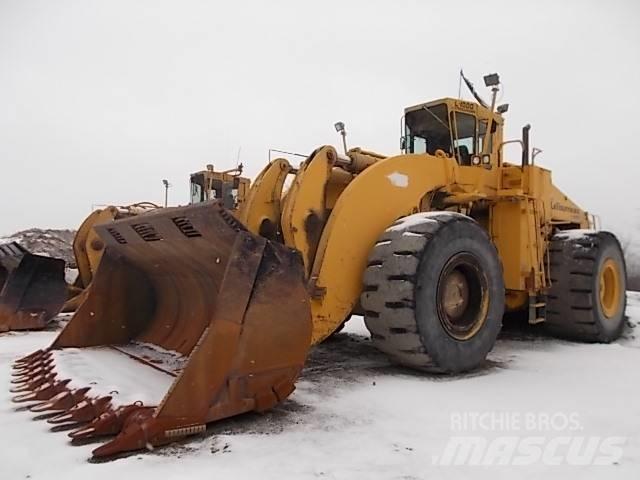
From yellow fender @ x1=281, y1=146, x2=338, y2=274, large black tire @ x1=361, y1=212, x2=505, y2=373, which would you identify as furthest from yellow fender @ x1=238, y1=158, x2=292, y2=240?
large black tire @ x1=361, y1=212, x2=505, y2=373

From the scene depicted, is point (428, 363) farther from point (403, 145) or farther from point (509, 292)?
point (403, 145)

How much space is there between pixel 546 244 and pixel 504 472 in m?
4.72

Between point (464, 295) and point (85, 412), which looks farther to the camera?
point (464, 295)

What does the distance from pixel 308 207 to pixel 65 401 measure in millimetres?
2246

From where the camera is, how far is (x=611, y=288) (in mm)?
7355

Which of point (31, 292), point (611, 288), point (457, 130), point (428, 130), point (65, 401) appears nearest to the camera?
point (65, 401)

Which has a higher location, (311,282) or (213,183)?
(213,183)

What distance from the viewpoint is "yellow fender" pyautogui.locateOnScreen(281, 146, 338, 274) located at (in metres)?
4.41

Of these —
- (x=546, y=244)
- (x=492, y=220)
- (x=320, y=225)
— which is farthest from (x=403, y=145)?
(x=320, y=225)

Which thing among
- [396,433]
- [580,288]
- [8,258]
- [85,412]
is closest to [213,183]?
[8,258]

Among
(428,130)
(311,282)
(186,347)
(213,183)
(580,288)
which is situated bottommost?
(186,347)

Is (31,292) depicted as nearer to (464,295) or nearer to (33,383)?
(33,383)

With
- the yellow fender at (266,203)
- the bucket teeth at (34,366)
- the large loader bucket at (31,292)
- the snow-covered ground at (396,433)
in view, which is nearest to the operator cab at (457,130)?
the yellow fender at (266,203)

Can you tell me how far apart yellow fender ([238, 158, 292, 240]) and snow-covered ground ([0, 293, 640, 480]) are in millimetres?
1394
